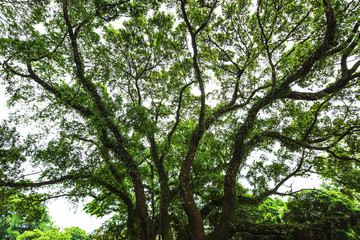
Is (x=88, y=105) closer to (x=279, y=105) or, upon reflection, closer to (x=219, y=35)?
(x=219, y=35)

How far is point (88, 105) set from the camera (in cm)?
545

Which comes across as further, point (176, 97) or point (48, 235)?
point (48, 235)

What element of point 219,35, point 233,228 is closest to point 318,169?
point 233,228

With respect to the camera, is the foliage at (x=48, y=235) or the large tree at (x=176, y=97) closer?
the large tree at (x=176, y=97)

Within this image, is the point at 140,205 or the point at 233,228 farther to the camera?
the point at 140,205

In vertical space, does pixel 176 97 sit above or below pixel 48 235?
above

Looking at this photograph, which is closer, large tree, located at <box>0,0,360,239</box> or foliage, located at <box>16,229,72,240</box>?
large tree, located at <box>0,0,360,239</box>

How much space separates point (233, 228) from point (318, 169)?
16.3ft

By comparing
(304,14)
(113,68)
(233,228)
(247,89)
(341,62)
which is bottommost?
(233,228)

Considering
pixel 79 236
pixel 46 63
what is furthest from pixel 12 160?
pixel 79 236

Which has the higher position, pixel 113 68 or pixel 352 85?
pixel 113 68

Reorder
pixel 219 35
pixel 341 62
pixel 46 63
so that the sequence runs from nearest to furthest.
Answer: pixel 46 63, pixel 341 62, pixel 219 35

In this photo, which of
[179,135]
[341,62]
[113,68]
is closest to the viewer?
[341,62]

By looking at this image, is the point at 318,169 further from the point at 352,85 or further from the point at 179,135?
the point at 179,135
